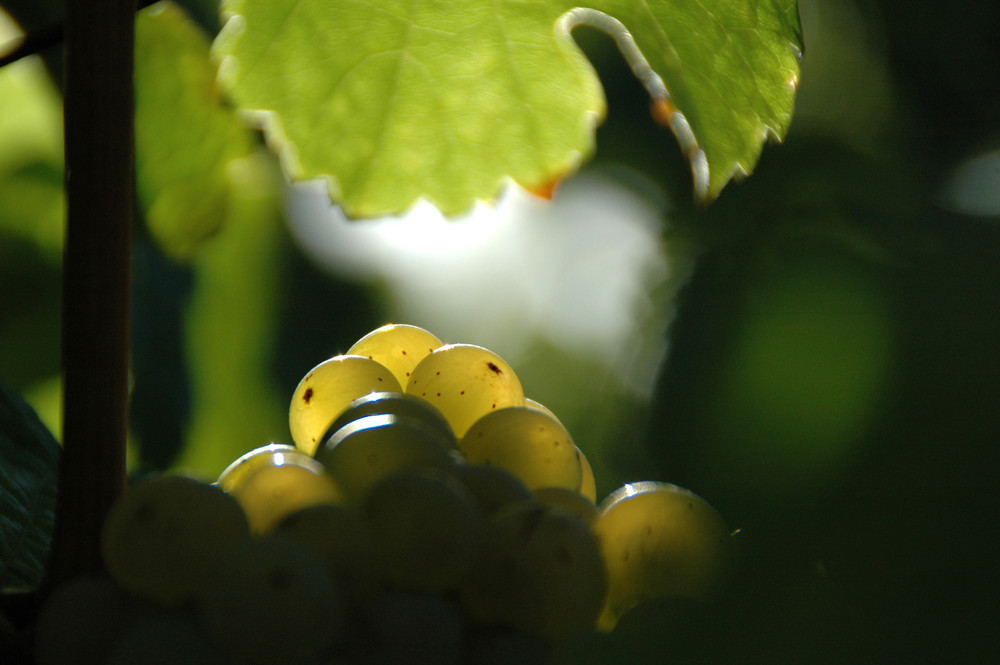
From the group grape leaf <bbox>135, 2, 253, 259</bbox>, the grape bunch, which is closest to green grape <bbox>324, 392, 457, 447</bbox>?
the grape bunch

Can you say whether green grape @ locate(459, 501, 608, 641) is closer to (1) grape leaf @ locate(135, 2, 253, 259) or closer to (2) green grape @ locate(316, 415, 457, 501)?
(2) green grape @ locate(316, 415, 457, 501)

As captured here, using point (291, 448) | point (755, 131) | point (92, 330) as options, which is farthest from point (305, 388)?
point (755, 131)

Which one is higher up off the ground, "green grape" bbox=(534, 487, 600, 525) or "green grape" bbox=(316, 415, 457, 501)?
"green grape" bbox=(316, 415, 457, 501)

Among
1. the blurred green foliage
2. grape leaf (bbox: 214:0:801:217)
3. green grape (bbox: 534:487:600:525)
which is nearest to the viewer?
the blurred green foliage

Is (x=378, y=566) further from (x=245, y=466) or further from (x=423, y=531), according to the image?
(x=245, y=466)

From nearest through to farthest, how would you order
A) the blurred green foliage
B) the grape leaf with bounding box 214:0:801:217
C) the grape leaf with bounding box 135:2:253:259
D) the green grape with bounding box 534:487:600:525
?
the blurred green foliage < the green grape with bounding box 534:487:600:525 < the grape leaf with bounding box 214:0:801:217 < the grape leaf with bounding box 135:2:253:259

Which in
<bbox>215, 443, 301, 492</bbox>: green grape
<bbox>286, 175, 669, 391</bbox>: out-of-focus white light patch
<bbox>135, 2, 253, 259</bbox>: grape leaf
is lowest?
<bbox>286, 175, 669, 391</bbox>: out-of-focus white light patch
